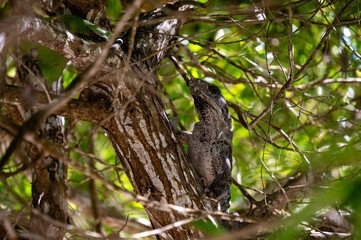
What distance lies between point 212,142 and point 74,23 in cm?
156

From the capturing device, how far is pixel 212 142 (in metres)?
3.30

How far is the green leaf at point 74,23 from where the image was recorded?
7.75ft

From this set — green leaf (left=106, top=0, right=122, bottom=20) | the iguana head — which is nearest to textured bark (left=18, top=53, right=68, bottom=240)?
green leaf (left=106, top=0, right=122, bottom=20)

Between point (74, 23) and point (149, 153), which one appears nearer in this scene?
point (74, 23)

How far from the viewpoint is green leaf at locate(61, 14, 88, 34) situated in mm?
2361

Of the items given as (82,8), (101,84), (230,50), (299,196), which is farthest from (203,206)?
(230,50)

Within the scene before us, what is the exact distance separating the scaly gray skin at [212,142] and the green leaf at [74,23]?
1.19 meters

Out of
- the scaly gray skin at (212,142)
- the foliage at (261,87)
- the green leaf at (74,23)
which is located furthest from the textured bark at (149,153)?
the foliage at (261,87)

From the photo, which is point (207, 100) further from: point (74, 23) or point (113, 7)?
point (74, 23)

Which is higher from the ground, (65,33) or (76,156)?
(65,33)

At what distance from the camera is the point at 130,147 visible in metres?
2.56

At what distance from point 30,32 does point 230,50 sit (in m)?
2.39

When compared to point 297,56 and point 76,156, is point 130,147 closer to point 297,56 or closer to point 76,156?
point 76,156

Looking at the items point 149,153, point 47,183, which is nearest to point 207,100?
point 149,153
